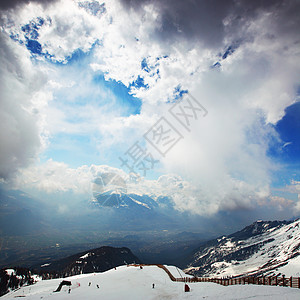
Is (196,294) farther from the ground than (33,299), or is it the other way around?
(33,299)

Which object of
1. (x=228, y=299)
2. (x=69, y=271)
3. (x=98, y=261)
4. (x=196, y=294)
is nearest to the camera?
(x=228, y=299)

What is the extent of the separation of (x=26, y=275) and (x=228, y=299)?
160 meters

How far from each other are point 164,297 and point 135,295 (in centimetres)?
433

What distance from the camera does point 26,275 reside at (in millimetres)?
121812

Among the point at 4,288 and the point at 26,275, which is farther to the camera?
the point at 26,275

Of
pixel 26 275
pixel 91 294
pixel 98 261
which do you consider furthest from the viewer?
pixel 98 261

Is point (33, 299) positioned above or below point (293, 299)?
above

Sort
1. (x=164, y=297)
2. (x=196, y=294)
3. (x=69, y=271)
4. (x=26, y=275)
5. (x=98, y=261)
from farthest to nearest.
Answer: (x=98, y=261), (x=69, y=271), (x=26, y=275), (x=164, y=297), (x=196, y=294)

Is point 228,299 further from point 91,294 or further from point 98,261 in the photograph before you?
point 98,261

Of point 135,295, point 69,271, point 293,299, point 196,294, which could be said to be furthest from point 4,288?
point 293,299

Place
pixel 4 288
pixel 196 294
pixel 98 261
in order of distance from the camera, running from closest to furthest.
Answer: pixel 196 294 < pixel 4 288 < pixel 98 261

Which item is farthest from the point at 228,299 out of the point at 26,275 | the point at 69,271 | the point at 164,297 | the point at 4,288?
the point at 69,271

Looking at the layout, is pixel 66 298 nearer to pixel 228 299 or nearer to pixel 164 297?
pixel 164 297

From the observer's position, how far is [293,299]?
1525 cm
